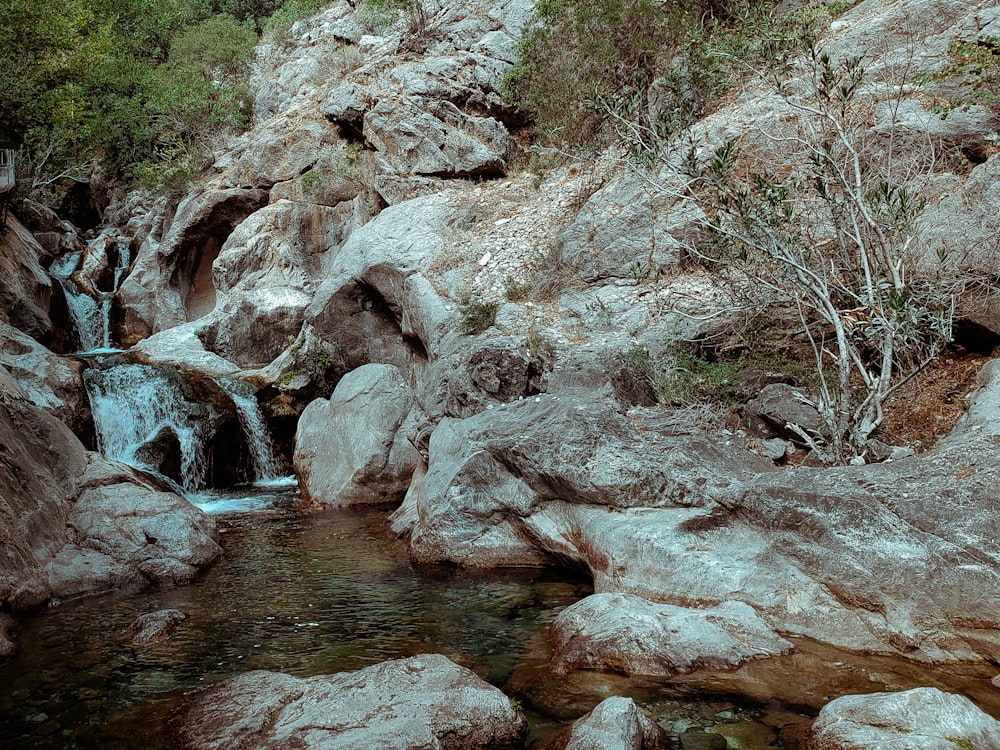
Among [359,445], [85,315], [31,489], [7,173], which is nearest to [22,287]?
[85,315]

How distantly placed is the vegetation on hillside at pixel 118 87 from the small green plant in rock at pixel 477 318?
14344 millimetres

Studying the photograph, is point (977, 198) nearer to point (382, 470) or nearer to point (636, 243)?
point (636, 243)

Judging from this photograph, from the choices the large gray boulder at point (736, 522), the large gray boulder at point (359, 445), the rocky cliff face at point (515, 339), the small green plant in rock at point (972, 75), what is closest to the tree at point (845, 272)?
the rocky cliff face at point (515, 339)

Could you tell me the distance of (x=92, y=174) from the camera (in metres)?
24.1

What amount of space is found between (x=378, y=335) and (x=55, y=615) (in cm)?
870

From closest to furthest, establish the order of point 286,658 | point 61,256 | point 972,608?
point 972,608
point 286,658
point 61,256

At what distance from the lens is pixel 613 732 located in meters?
3.69

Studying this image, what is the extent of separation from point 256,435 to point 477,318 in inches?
222

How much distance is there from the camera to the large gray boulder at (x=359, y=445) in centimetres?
1100

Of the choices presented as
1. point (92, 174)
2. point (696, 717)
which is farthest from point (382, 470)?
point (92, 174)

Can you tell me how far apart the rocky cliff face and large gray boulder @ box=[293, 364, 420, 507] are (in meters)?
0.04

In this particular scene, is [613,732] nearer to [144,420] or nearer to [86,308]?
[144,420]

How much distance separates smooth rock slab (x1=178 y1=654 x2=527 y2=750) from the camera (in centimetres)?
380

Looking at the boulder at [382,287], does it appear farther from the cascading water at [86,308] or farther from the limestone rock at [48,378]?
the cascading water at [86,308]
